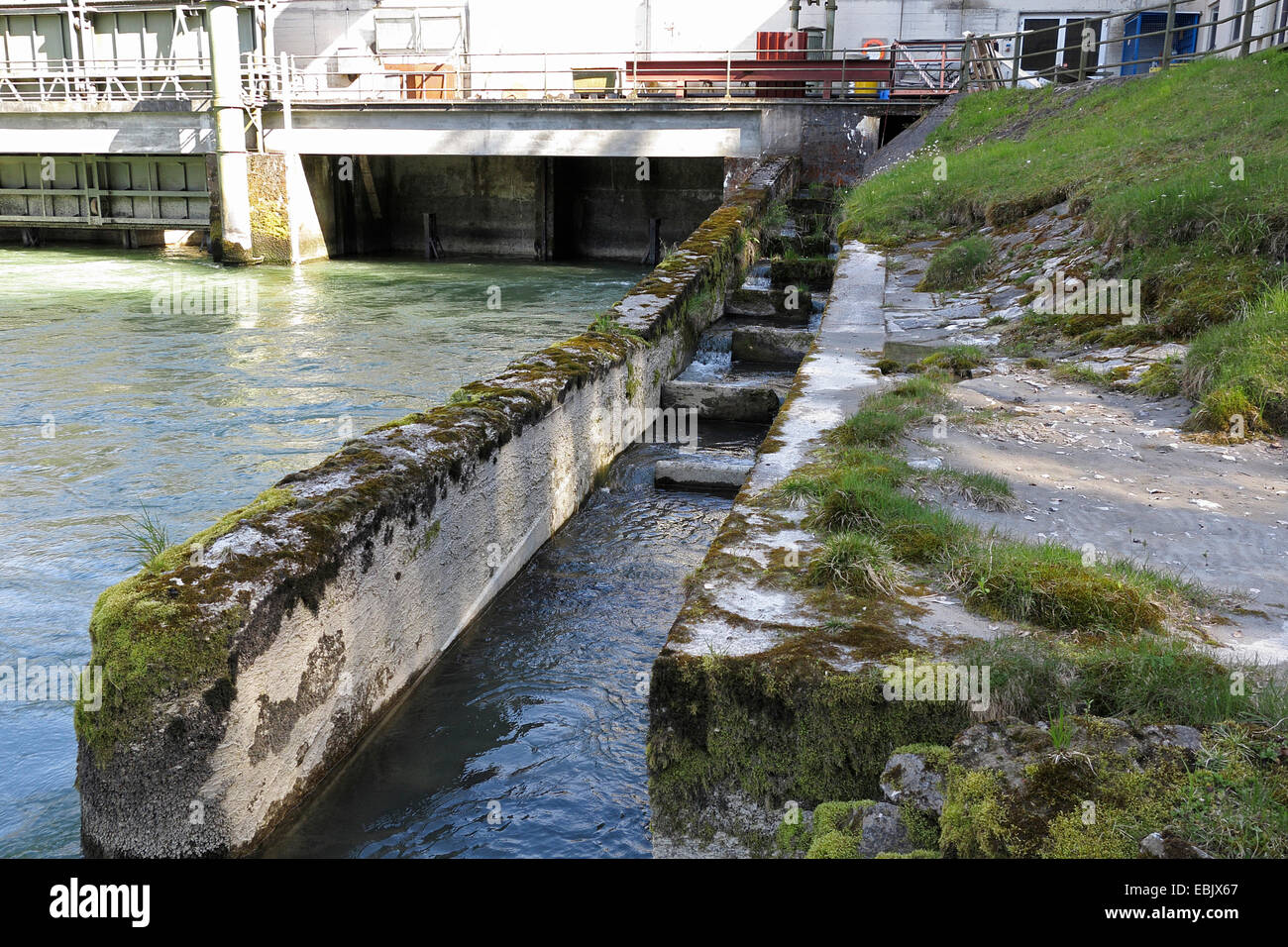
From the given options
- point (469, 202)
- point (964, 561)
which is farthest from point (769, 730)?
point (469, 202)

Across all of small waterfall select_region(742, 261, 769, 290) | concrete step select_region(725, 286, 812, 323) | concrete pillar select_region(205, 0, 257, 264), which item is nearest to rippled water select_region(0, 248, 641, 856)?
concrete pillar select_region(205, 0, 257, 264)

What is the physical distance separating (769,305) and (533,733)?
31.1 ft

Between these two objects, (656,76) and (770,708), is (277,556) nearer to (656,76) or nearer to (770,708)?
(770,708)

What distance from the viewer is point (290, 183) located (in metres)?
24.9

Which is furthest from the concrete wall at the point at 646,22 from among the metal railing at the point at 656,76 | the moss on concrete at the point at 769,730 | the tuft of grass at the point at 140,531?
the moss on concrete at the point at 769,730

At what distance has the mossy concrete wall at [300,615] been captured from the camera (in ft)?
13.3

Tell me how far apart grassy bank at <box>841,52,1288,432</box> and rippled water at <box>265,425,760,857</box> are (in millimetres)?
3895

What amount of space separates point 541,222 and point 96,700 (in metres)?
24.8

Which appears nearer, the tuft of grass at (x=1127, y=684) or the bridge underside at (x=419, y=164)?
the tuft of grass at (x=1127, y=684)

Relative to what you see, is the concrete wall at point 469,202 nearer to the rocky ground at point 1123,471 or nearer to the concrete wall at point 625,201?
the concrete wall at point 625,201

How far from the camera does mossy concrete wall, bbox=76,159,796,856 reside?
160 inches

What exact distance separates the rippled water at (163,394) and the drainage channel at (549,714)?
1.29 meters

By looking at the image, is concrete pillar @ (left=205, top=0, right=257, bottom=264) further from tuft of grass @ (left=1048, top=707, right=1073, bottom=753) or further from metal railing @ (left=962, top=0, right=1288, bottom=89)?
tuft of grass @ (left=1048, top=707, right=1073, bottom=753)
